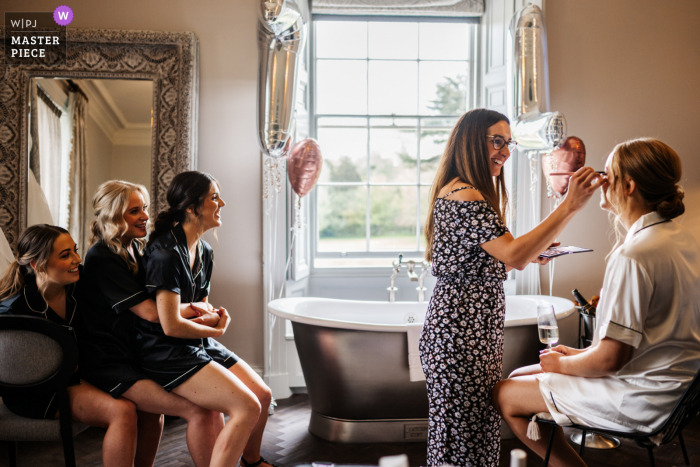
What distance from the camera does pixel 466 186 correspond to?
157cm

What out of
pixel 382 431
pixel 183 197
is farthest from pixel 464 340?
pixel 382 431

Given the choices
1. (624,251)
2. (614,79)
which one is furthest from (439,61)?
(624,251)

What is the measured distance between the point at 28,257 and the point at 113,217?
318mm

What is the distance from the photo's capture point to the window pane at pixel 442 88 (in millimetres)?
3918

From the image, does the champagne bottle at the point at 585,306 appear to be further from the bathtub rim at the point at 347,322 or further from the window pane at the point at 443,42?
the window pane at the point at 443,42

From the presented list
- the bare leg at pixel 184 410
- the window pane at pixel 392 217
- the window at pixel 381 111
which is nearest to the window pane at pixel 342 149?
the window at pixel 381 111

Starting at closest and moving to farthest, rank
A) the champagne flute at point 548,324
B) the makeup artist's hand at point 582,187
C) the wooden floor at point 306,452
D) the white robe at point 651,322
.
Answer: the white robe at point 651,322 → the makeup artist's hand at point 582,187 → the champagne flute at point 548,324 → the wooden floor at point 306,452

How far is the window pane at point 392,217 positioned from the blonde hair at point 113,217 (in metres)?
2.21

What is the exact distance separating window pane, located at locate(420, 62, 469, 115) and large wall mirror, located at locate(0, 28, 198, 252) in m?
1.70

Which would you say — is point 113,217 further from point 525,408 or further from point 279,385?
point 279,385

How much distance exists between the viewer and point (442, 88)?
12.9 ft

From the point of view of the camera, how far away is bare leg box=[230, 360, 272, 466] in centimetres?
212

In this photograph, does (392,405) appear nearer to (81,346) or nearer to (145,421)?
(145,421)

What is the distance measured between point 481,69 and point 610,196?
8.57 ft
